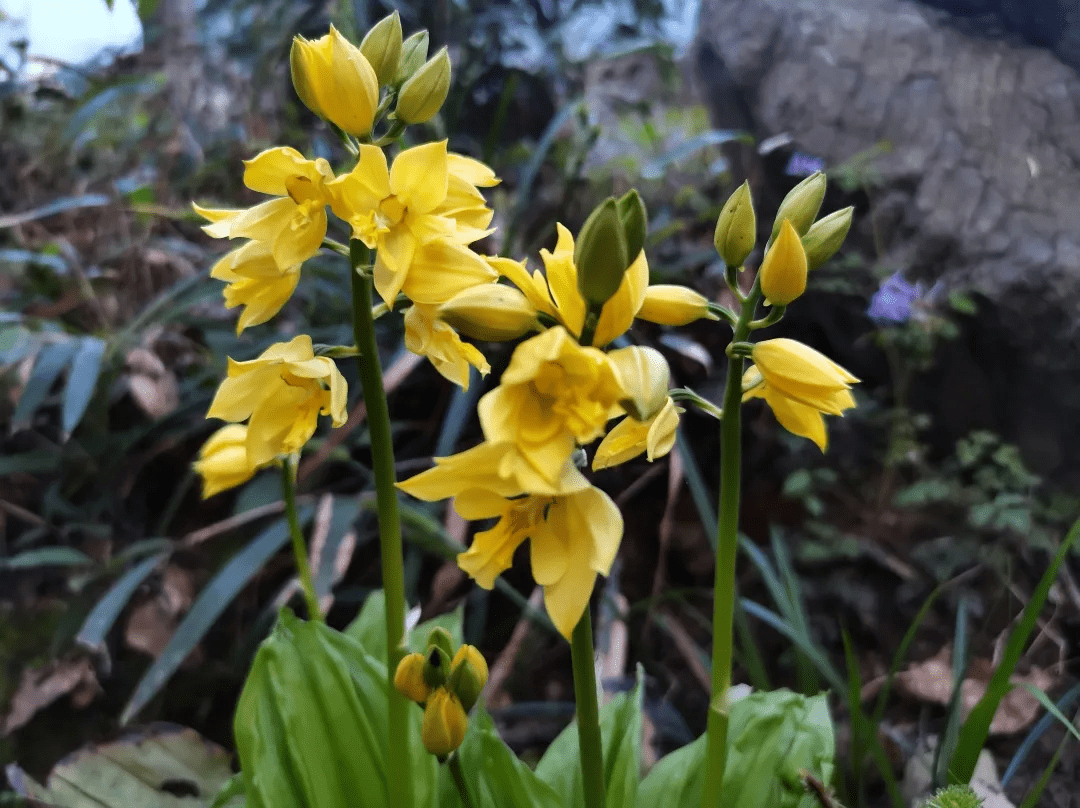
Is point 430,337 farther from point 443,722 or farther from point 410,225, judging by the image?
point 443,722

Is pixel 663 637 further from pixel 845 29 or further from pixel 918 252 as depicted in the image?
pixel 845 29

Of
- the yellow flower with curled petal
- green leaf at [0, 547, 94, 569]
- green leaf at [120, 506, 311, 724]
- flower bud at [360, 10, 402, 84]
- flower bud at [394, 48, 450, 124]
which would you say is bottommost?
green leaf at [0, 547, 94, 569]

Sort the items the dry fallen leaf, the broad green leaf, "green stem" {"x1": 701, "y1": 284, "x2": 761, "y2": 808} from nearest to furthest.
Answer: "green stem" {"x1": 701, "y1": 284, "x2": 761, "y2": 808} → the broad green leaf → the dry fallen leaf

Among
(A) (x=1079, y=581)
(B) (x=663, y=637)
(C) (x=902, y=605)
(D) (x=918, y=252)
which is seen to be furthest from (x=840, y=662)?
(D) (x=918, y=252)

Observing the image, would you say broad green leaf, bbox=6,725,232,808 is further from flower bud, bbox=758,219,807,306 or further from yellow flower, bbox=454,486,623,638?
flower bud, bbox=758,219,807,306

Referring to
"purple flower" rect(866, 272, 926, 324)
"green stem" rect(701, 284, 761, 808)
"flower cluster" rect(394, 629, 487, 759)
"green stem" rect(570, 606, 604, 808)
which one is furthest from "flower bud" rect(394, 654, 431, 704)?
"purple flower" rect(866, 272, 926, 324)

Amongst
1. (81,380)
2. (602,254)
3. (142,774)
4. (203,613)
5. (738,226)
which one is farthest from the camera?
(81,380)

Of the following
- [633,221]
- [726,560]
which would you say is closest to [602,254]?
[633,221]
